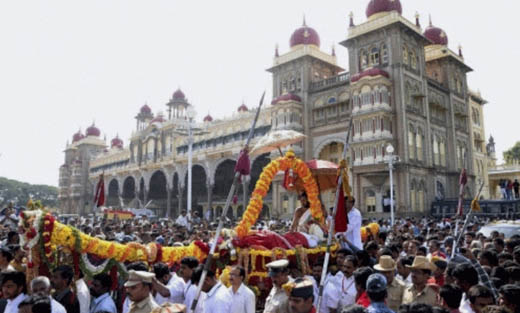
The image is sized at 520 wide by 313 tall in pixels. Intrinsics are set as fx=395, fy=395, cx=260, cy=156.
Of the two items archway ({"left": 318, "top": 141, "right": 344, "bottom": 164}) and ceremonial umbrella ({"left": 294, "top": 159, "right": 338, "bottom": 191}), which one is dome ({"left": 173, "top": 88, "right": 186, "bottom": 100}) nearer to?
archway ({"left": 318, "top": 141, "right": 344, "bottom": 164})

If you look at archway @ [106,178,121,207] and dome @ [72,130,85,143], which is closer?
archway @ [106,178,121,207]

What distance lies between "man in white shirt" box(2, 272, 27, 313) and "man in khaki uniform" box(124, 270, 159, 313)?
132 cm

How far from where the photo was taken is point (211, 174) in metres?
37.8

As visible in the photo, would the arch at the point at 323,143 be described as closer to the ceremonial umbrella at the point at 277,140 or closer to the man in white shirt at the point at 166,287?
the ceremonial umbrella at the point at 277,140

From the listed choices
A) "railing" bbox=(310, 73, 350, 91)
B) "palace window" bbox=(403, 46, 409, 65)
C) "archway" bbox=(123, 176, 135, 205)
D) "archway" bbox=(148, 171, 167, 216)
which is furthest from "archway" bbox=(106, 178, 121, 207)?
"palace window" bbox=(403, 46, 409, 65)

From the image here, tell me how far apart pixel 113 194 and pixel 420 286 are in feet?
191

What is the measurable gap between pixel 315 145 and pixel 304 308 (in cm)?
2707

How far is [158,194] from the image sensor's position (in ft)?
168

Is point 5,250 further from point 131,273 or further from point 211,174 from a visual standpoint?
point 211,174

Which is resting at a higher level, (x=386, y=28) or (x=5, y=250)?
(x=386, y=28)

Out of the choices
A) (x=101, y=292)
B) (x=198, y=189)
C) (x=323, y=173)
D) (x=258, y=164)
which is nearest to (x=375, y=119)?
(x=258, y=164)

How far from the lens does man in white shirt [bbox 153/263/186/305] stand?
4.88 m

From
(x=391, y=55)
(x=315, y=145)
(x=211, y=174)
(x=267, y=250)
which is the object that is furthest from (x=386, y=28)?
(x=267, y=250)

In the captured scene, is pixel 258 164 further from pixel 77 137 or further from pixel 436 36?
pixel 77 137
